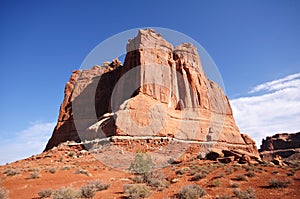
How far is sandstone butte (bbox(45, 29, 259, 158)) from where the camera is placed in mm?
37188

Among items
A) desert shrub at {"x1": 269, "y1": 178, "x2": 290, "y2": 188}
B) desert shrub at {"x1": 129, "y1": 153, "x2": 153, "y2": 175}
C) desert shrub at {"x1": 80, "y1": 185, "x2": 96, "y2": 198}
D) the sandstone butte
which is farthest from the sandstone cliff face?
desert shrub at {"x1": 80, "y1": 185, "x2": 96, "y2": 198}

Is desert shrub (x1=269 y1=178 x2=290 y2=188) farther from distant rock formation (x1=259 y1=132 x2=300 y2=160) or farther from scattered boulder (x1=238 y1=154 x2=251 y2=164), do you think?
distant rock formation (x1=259 y1=132 x2=300 y2=160)

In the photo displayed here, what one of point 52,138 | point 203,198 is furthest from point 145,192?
point 52,138

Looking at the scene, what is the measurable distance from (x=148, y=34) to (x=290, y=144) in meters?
79.4

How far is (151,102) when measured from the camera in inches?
1572

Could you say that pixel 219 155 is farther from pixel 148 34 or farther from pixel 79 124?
pixel 79 124

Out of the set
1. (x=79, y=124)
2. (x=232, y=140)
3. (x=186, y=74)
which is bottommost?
(x=232, y=140)

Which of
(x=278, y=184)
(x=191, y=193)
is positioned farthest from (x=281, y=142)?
(x=191, y=193)

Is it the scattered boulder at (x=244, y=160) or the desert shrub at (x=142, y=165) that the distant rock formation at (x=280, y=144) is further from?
the desert shrub at (x=142, y=165)

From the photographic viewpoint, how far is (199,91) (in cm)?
5094

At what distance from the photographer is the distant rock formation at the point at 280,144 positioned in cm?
8595

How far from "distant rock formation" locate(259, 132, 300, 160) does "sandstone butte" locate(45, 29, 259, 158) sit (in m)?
38.0

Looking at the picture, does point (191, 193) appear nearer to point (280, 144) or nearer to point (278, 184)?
point (278, 184)

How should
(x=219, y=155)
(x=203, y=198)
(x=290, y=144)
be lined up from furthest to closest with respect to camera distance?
(x=290, y=144) < (x=219, y=155) < (x=203, y=198)
